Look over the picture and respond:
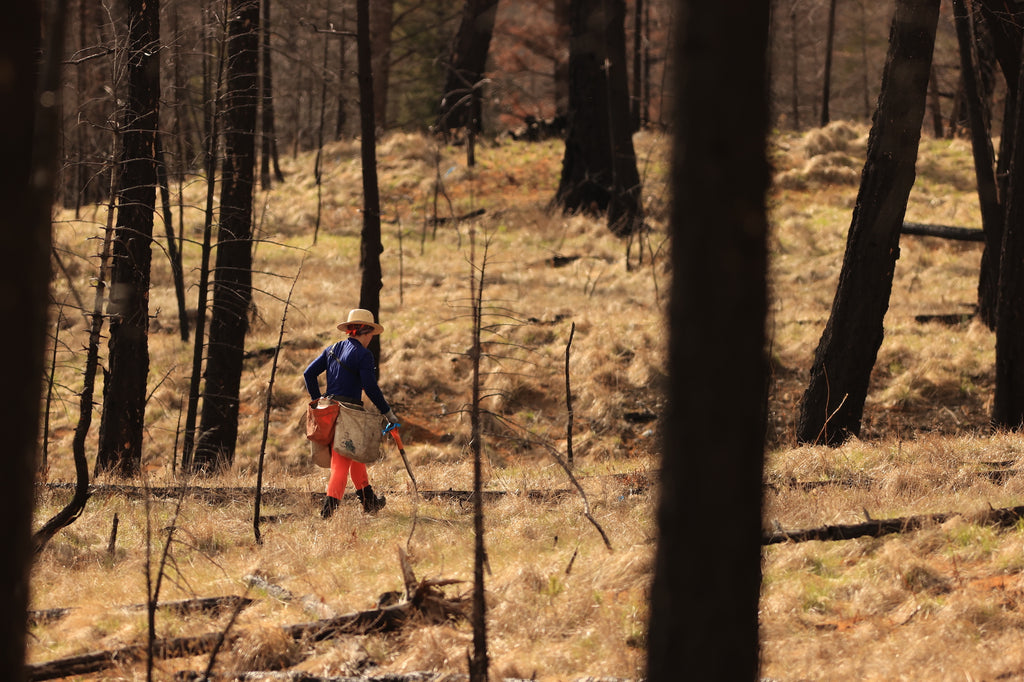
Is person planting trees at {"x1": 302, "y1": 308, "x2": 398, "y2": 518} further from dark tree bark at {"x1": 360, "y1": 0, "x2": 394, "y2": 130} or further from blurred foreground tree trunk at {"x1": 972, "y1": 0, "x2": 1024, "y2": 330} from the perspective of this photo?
dark tree bark at {"x1": 360, "y1": 0, "x2": 394, "y2": 130}

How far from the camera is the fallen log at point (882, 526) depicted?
19.1 feet

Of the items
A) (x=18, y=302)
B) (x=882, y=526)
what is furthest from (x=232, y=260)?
(x=18, y=302)

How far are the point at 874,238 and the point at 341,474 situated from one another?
17.7 ft

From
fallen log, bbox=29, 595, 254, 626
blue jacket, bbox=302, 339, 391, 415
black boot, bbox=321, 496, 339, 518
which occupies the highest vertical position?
blue jacket, bbox=302, 339, 391, 415

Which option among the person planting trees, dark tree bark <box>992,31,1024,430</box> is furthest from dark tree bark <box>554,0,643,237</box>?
the person planting trees

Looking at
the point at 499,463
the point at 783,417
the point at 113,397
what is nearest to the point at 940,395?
the point at 783,417

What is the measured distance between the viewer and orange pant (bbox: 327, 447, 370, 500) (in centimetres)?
756

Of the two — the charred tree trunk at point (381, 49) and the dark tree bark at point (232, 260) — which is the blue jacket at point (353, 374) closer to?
the dark tree bark at point (232, 260)

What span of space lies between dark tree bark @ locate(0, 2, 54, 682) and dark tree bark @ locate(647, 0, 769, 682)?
1.80m

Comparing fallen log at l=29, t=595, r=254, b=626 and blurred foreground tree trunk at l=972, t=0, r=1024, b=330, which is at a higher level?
blurred foreground tree trunk at l=972, t=0, r=1024, b=330

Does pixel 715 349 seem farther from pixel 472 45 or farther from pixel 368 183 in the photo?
pixel 472 45

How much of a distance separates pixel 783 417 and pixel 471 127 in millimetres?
14846

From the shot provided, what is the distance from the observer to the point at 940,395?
12391mm

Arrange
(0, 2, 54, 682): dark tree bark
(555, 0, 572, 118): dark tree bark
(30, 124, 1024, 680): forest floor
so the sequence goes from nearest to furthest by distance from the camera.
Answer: (0, 2, 54, 682): dark tree bark
(30, 124, 1024, 680): forest floor
(555, 0, 572, 118): dark tree bark
